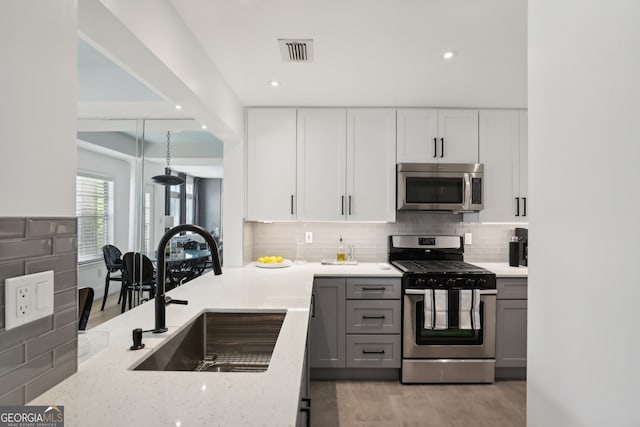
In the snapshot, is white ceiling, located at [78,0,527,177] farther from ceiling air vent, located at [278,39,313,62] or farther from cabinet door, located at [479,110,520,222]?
cabinet door, located at [479,110,520,222]

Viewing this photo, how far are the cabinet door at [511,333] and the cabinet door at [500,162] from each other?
799 mm

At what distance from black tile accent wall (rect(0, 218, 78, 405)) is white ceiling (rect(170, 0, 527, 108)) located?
132cm

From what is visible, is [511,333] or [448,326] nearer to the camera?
[448,326]

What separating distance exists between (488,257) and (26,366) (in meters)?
3.65

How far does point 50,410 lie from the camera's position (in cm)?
83

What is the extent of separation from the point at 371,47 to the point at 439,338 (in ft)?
7.40

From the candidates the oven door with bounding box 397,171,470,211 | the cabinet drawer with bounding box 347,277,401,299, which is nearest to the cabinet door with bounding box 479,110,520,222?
the oven door with bounding box 397,171,470,211

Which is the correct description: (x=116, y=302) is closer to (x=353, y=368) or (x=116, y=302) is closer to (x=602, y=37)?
(x=353, y=368)

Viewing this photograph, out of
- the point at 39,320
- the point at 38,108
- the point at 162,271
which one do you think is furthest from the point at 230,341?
the point at 38,108

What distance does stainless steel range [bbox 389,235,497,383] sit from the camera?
2.87 m

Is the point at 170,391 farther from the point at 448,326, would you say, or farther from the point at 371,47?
the point at 448,326

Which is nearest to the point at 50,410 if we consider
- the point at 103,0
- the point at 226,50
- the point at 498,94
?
the point at 103,0

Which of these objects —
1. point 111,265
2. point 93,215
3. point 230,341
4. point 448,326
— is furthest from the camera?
point 448,326

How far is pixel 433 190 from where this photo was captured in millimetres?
3223
